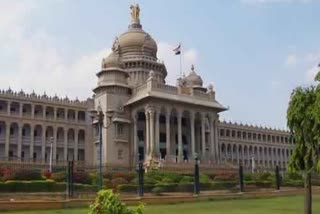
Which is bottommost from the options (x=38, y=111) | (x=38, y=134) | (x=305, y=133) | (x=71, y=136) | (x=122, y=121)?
(x=305, y=133)

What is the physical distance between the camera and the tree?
16.7m

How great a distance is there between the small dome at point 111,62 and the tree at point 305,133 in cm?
4614

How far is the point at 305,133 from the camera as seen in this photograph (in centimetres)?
1702

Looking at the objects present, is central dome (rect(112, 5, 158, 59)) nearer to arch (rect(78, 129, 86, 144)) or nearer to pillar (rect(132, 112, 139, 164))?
arch (rect(78, 129, 86, 144))

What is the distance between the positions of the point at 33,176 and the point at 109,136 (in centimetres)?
2560

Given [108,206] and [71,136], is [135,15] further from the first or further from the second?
[108,206]

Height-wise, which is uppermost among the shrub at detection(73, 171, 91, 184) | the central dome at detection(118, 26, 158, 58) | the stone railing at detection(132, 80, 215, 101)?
the central dome at detection(118, 26, 158, 58)

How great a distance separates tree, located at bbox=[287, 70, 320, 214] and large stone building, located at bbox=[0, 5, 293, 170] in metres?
35.9

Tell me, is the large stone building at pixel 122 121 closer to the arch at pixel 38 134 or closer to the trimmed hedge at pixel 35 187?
the arch at pixel 38 134

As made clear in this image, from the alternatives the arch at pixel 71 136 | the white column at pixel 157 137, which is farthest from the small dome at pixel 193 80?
the arch at pixel 71 136

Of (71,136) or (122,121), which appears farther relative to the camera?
(71,136)

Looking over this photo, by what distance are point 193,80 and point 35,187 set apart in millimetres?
45320

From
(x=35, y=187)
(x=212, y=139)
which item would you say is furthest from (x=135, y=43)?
(x=35, y=187)

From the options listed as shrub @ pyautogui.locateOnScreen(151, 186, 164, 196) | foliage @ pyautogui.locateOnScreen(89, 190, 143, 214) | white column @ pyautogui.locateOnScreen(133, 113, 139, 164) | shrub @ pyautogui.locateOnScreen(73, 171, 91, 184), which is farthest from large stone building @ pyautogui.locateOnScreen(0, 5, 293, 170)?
foliage @ pyautogui.locateOnScreen(89, 190, 143, 214)
